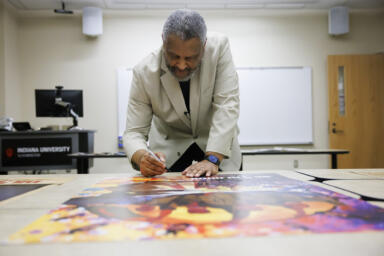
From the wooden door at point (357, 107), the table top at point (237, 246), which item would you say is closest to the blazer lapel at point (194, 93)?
the table top at point (237, 246)

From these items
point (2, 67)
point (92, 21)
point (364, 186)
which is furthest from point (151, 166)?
point (2, 67)

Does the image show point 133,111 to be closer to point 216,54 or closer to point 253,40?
point 216,54

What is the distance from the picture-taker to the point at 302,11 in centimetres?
451

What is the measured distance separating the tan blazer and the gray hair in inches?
9.1

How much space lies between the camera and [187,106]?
1.33m

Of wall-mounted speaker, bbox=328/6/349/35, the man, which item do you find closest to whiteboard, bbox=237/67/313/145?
wall-mounted speaker, bbox=328/6/349/35

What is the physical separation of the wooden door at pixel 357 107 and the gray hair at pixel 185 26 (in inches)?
155

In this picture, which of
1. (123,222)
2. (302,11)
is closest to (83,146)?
(123,222)

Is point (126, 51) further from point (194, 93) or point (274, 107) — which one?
point (194, 93)

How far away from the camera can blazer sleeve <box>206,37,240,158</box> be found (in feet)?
3.93

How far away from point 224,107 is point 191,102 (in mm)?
150

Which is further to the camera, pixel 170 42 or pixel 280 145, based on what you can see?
pixel 280 145

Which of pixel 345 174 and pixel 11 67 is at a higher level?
pixel 11 67

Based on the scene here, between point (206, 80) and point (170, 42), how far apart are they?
0.29 metres
